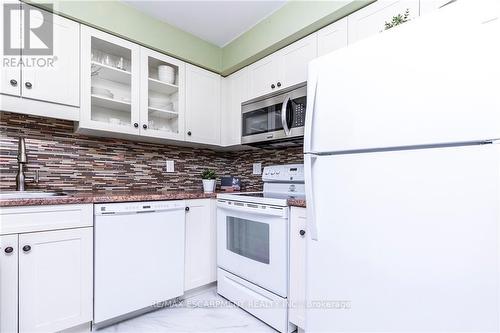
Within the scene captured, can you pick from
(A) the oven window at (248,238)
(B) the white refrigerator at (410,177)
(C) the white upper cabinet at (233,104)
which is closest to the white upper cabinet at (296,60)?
(C) the white upper cabinet at (233,104)

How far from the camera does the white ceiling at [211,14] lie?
1924 millimetres

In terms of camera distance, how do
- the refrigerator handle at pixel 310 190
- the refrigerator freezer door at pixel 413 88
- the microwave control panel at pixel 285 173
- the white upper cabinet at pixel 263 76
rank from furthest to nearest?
the white upper cabinet at pixel 263 76 → the microwave control panel at pixel 285 173 → the refrigerator handle at pixel 310 190 → the refrigerator freezer door at pixel 413 88

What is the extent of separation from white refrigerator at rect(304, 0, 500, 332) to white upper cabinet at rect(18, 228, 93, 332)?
1.37 metres

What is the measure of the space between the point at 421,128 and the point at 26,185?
235cm

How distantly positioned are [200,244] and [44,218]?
106 cm

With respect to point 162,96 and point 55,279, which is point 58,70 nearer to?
point 162,96

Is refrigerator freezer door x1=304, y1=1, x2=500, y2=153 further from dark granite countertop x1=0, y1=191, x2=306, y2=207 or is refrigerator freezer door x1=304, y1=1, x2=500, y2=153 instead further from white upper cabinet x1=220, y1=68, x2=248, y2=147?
white upper cabinet x1=220, y1=68, x2=248, y2=147

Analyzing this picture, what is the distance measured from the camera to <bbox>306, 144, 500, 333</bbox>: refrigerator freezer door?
83 cm

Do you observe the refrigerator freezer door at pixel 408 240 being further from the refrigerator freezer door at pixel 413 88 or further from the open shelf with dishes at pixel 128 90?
the open shelf with dishes at pixel 128 90

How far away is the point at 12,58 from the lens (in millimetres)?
1536

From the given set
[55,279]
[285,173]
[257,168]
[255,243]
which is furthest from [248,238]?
[55,279]

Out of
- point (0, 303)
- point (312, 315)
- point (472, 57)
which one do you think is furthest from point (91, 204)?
point (472, 57)

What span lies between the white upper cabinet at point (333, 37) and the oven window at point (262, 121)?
512mm

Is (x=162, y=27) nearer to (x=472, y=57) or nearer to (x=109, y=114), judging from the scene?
(x=109, y=114)
